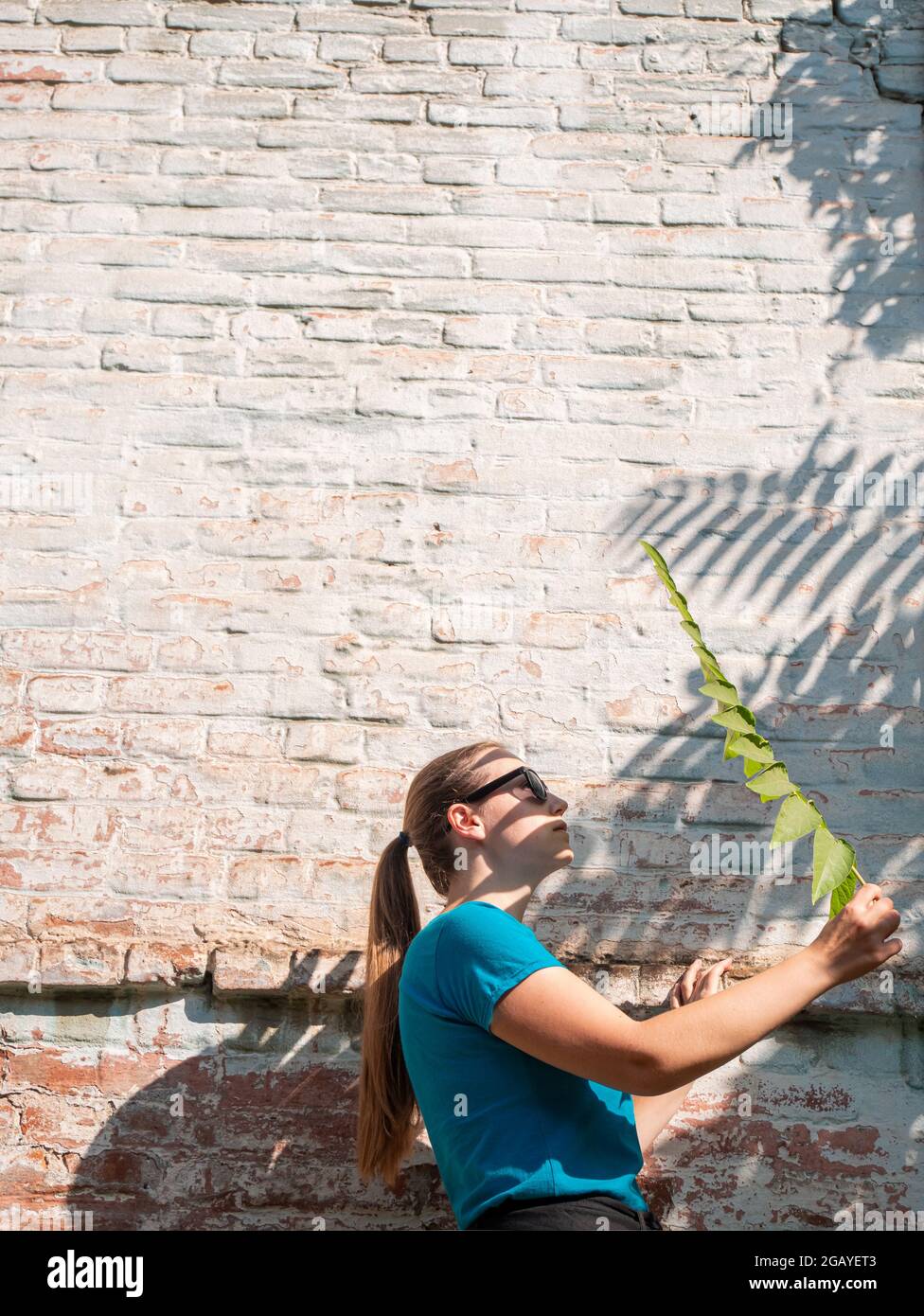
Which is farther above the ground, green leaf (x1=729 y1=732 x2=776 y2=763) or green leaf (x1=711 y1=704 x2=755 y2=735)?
A: green leaf (x1=711 y1=704 x2=755 y2=735)

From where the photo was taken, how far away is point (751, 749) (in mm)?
2020

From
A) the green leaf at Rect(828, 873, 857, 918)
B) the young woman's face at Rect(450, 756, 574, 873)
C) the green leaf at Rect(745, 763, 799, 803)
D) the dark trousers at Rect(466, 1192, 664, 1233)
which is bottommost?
the dark trousers at Rect(466, 1192, 664, 1233)

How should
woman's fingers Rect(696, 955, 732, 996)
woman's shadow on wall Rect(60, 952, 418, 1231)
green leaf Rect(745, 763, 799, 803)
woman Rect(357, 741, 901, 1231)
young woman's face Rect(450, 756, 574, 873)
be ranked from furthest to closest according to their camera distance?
woman's shadow on wall Rect(60, 952, 418, 1231), woman's fingers Rect(696, 955, 732, 996), young woman's face Rect(450, 756, 574, 873), green leaf Rect(745, 763, 799, 803), woman Rect(357, 741, 901, 1231)

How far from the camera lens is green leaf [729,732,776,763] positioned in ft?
6.56

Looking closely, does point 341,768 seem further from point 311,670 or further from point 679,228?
point 679,228

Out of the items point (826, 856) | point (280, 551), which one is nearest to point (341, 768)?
point (280, 551)

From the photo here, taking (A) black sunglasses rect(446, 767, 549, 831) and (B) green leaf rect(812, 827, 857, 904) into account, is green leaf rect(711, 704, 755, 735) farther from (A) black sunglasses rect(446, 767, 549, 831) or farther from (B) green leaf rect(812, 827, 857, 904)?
(A) black sunglasses rect(446, 767, 549, 831)

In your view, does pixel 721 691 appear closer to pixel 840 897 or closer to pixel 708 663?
pixel 708 663

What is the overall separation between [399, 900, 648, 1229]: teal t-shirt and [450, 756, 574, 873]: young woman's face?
253 millimetres

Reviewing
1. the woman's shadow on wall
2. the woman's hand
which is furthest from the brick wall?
the woman's hand

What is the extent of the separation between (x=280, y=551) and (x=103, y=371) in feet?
2.54

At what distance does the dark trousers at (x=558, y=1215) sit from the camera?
6.29 feet

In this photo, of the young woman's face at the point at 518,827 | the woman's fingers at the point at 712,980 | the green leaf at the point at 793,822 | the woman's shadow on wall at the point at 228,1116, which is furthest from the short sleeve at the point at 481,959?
the woman's shadow on wall at the point at 228,1116
